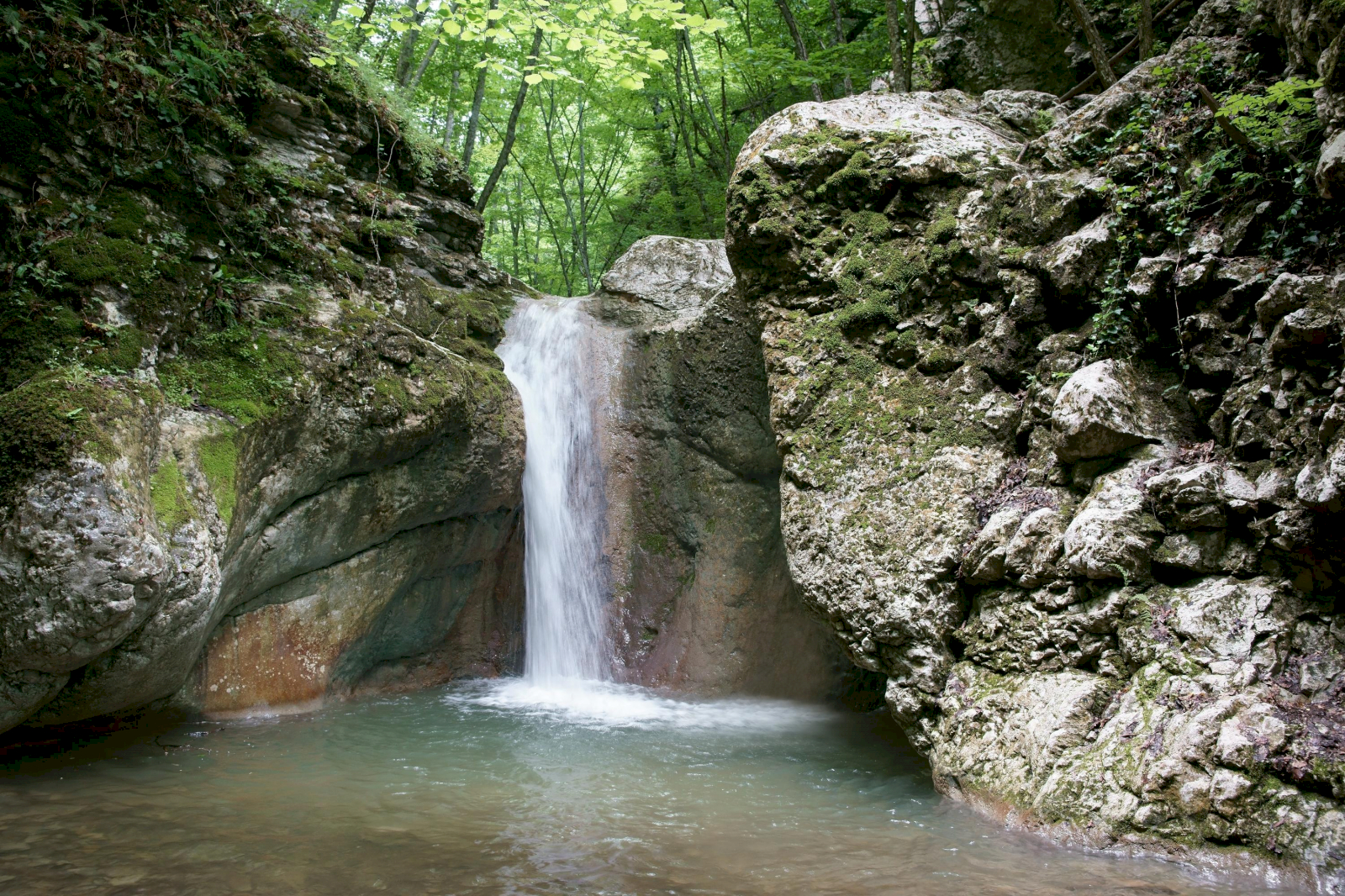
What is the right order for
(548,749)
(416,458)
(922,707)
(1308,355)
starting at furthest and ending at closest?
(416,458) < (548,749) < (922,707) < (1308,355)

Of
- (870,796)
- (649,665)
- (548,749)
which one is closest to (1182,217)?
(870,796)

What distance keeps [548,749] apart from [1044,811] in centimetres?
379

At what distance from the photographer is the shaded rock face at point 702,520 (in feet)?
30.3

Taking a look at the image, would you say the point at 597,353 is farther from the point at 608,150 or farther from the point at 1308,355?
the point at 608,150

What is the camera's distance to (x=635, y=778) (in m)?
5.93

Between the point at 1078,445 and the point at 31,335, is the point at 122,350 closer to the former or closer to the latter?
the point at 31,335

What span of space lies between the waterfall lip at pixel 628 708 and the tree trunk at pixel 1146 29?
7.11 m

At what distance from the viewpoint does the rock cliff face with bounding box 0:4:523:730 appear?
520 cm

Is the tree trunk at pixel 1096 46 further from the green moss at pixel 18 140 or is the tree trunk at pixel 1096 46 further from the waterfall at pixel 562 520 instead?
the green moss at pixel 18 140

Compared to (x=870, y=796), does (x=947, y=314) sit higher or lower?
higher

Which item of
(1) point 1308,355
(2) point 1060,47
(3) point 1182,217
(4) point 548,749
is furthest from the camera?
(2) point 1060,47

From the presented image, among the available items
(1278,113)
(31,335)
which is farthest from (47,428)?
(1278,113)

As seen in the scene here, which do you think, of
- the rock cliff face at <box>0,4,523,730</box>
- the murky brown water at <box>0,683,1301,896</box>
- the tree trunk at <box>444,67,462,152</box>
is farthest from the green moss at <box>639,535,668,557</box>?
the tree trunk at <box>444,67,462,152</box>

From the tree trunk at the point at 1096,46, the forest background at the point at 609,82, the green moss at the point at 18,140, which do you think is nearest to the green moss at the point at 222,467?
the green moss at the point at 18,140
